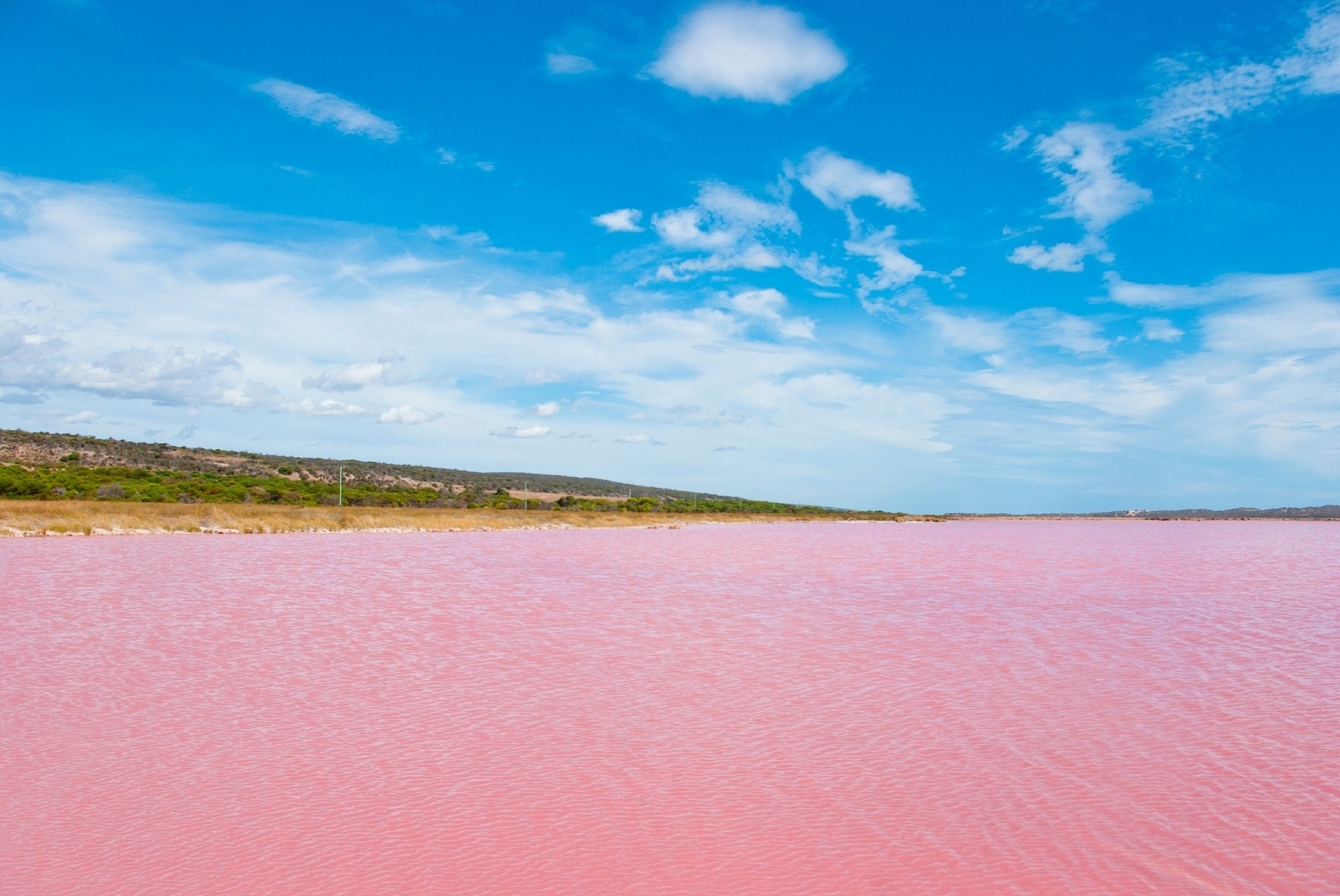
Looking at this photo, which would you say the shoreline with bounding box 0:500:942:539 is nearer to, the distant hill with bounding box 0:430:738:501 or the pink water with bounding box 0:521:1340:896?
the pink water with bounding box 0:521:1340:896

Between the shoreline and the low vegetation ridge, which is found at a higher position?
the low vegetation ridge

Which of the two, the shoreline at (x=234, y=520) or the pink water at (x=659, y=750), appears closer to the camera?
the pink water at (x=659, y=750)

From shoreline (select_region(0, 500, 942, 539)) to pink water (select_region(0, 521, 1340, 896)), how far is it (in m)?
17.8

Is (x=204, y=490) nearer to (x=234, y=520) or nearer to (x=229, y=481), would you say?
(x=229, y=481)

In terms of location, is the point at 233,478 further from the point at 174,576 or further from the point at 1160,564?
the point at 1160,564

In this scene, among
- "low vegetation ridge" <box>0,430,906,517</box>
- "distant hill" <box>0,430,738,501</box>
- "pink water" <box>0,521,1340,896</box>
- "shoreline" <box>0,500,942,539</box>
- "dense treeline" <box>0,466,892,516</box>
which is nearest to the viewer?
"pink water" <box>0,521,1340,896</box>

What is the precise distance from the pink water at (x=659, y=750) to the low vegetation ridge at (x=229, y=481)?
1318 inches

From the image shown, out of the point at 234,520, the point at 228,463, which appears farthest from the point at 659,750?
the point at 228,463

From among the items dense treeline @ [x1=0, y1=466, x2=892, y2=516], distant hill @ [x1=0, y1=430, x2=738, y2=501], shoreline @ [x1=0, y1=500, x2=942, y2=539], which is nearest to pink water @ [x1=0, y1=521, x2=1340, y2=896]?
shoreline @ [x1=0, y1=500, x2=942, y2=539]

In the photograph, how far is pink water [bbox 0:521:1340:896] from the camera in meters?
3.32

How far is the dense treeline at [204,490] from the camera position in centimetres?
3778

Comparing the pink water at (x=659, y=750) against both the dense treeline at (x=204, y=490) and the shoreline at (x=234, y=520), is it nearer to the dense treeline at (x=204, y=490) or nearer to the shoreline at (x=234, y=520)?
the shoreline at (x=234, y=520)

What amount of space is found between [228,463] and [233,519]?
42.2 meters

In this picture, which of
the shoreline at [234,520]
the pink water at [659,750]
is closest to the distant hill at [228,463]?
the shoreline at [234,520]
